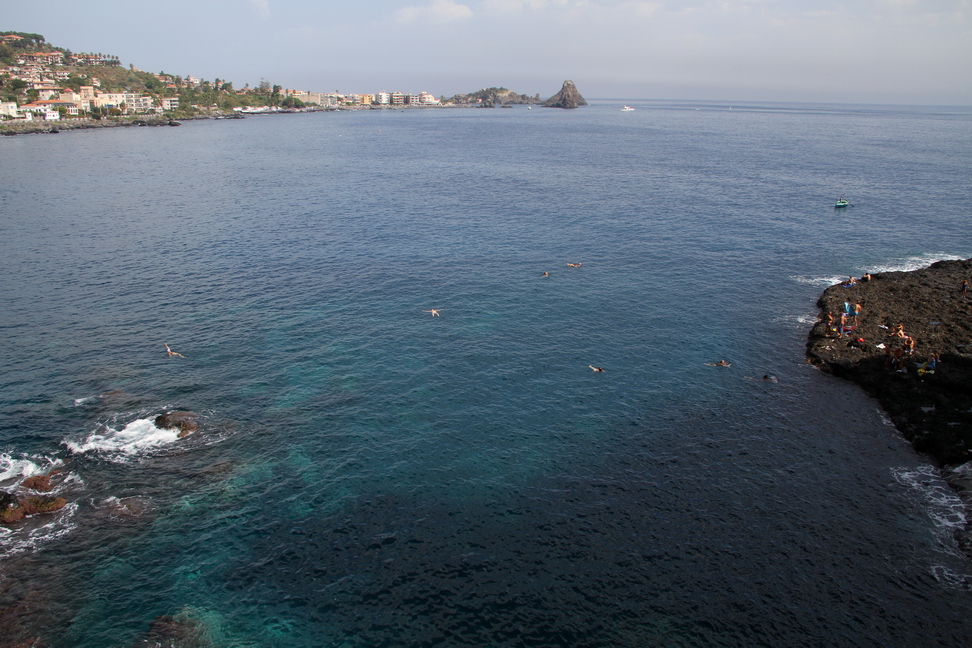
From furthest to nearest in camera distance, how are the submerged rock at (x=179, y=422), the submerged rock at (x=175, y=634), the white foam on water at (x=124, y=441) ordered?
the submerged rock at (x=179, y=422), the white foam on water at (x=124, y=441), the submerged rock at (x=175, y=634)

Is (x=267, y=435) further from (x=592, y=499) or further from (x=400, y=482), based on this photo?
(x=592, y=499)

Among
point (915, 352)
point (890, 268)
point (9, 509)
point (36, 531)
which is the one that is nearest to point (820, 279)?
point (890, 268)

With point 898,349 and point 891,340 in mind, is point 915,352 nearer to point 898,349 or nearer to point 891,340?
point 898,349

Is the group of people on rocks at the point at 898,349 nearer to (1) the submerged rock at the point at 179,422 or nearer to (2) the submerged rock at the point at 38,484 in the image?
(1) the submerged rock at the point at 179,422

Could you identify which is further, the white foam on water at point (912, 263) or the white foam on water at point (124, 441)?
the white foam on water at point (912, 263)

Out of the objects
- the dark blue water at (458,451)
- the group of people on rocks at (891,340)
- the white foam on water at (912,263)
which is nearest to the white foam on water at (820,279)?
the dark blue water at (458,451)

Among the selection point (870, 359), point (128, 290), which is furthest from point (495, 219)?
point (870, 359)
